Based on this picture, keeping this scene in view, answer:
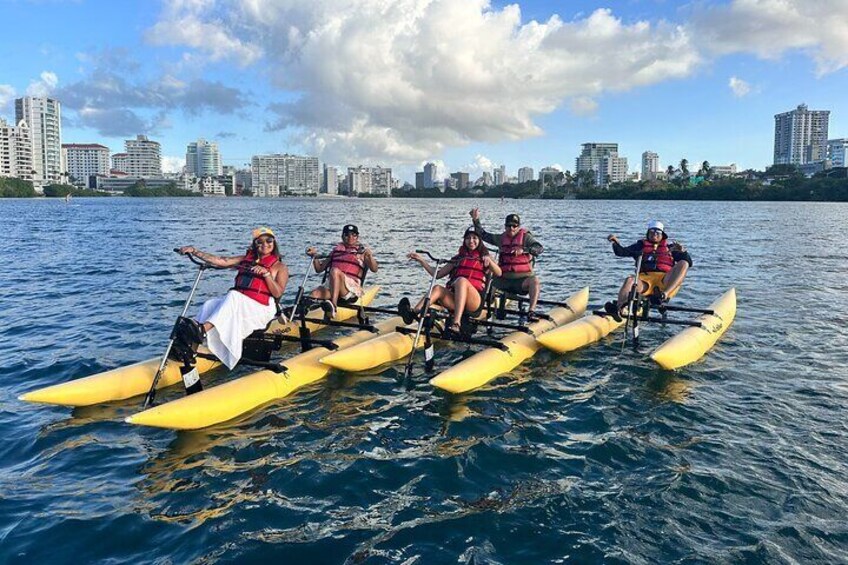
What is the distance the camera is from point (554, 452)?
301 inches

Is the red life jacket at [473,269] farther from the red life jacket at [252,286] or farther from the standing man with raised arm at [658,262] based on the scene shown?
the red life jacket at [252,286]

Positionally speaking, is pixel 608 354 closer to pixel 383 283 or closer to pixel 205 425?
pixel 205 425

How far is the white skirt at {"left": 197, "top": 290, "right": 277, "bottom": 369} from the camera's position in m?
8.67

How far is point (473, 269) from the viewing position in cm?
1122

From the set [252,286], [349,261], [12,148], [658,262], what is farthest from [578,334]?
[12,148]

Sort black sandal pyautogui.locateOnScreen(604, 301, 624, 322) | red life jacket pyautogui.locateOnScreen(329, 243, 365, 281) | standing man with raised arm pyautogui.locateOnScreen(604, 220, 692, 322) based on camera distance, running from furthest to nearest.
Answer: standing man with raised arm pyautogui.locateOnScreen(604, 220, 692, 322)
red life jacket pyautogui.locateOnScreen(329, 243, 365, 281)
black sandal pyautogui.locateOnScreen(604, 301, 624, 322)

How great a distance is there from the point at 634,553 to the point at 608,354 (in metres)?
6.82

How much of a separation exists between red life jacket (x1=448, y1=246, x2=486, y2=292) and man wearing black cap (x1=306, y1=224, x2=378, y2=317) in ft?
7.02

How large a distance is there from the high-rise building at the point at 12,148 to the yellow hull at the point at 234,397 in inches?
8475

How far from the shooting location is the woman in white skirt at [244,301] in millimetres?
8688

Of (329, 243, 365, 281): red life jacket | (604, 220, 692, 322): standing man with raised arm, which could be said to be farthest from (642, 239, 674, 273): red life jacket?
(329, 243, 365, 281): red life jacket

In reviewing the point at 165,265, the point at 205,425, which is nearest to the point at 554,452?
the point at 205,425

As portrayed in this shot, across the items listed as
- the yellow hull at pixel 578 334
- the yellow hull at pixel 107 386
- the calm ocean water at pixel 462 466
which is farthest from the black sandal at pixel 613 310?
the yellow hull at pixel 107 386

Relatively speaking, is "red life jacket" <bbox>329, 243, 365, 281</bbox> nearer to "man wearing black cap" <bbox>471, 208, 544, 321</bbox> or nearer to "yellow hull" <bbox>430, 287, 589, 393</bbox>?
"man wearing black cap" <bbox>471, 208, 544, 321</bbox>
